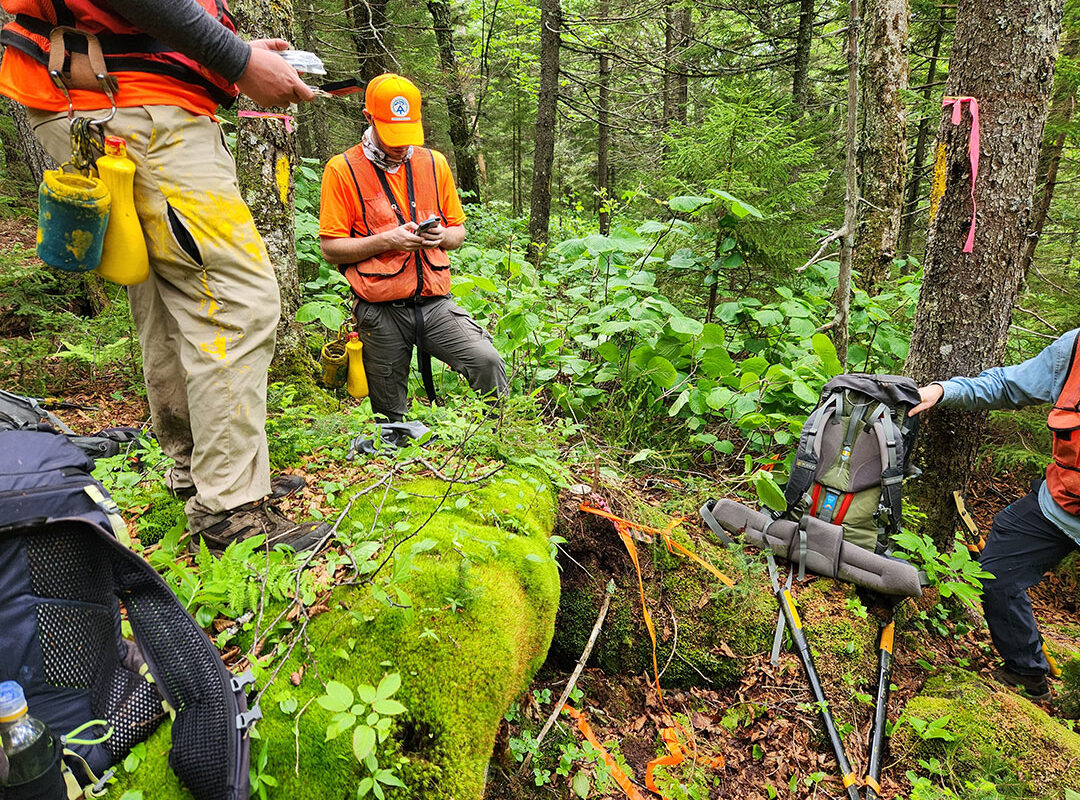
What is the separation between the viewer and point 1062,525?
3457 millimetres

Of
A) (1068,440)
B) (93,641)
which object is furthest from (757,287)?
(93,641)

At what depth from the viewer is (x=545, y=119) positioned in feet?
29.6

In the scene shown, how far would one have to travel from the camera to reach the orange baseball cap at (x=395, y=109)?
3.68 meters

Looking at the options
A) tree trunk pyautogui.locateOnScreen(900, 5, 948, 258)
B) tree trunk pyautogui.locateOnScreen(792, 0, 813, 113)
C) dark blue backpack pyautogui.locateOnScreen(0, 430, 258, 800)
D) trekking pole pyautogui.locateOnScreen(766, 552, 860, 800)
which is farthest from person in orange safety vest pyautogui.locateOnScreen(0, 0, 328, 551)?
tree trunk pyautogui.locateOnScreen(900, 5, 948, 258)

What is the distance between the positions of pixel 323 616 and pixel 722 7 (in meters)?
10.9

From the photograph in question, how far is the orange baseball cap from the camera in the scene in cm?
368

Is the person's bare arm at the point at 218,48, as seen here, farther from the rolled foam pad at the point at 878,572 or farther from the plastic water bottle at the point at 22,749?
the rolled foam pad at the point at 878,572

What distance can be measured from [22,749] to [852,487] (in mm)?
3813

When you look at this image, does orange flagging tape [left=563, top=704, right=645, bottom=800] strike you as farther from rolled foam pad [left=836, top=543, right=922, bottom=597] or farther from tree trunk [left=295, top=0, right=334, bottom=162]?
tree trunk [left=295, top=0, right=334, bottom=162]

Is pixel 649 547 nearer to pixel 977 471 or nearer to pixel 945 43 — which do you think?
pixel 977 471

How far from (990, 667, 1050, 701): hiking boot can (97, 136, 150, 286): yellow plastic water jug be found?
5066 millimetres

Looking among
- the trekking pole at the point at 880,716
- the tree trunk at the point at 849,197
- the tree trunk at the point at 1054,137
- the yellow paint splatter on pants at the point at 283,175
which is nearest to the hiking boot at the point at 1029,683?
the trekking pole at the point at 880,716

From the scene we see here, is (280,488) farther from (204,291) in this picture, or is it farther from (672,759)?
(672,759)

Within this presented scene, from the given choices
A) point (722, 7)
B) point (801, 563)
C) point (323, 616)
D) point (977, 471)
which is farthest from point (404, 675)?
point (722, 7)
